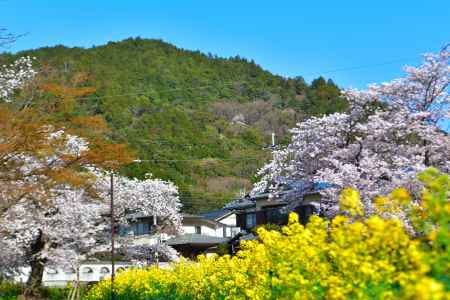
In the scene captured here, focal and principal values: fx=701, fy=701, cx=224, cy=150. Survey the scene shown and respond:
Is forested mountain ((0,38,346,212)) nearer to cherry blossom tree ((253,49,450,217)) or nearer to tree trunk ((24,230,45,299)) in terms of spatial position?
tree trunk ((24,230,45,299))

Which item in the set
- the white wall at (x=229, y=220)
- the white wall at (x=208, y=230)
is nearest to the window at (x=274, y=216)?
the white wall at (x=208, y=230)

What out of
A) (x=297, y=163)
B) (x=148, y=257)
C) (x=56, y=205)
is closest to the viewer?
(x=297, y=163)

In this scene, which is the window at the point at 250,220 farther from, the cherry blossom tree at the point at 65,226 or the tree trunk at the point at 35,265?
the tree trunk at the point at 35,265

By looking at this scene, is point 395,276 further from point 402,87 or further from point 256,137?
point 256,137

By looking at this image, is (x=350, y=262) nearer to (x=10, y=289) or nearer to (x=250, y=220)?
(x=10, y=289)

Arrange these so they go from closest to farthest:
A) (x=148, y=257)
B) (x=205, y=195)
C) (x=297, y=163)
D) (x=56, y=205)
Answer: (x=297, y=163) < (x=56, y=205) < (x=148, y=257) < (x=205, y=195)

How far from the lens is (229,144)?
66.8 metres

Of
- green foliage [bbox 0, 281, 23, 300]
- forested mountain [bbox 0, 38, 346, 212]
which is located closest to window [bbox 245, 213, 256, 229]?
green foliage [bbox 0, 281, 23, 300]

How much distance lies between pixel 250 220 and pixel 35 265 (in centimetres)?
1387

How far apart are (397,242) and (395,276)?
39 centimetres

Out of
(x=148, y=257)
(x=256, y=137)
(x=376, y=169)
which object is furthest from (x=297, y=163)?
(x=256, y=137)

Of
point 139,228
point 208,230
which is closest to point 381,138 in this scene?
point 139,228

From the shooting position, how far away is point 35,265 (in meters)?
29.6

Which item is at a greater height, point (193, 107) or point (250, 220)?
point (193, 107)
